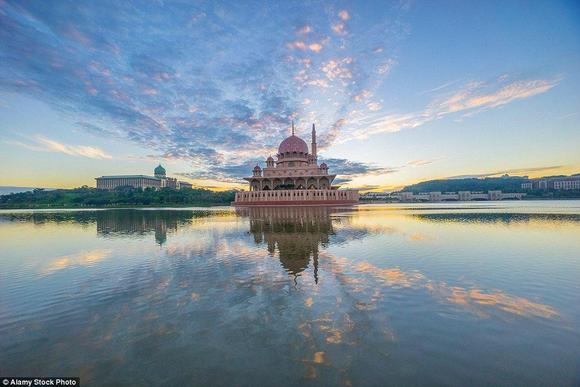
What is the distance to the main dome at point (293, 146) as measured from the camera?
86.9 metres

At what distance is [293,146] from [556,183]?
170m

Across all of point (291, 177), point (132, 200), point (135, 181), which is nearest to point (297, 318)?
point (291, 177)

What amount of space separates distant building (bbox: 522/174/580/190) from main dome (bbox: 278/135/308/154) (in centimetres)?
15807

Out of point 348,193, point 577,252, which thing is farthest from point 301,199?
point 577,252

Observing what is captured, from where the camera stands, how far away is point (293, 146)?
8719 cm

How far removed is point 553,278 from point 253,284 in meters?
10.0

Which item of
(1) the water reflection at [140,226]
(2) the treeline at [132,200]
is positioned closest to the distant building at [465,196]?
(2) the treeline at [132,200]

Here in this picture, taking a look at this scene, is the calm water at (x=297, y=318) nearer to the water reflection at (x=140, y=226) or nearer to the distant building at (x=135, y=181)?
the water reflection at (x=140, y=226)

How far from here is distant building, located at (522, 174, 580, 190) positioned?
511ft

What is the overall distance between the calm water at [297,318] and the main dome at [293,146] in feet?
246

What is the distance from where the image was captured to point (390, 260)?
12.6 m

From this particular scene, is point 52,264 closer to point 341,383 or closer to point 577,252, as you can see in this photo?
point 341,383

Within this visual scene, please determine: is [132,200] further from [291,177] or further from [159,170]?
[159,170]

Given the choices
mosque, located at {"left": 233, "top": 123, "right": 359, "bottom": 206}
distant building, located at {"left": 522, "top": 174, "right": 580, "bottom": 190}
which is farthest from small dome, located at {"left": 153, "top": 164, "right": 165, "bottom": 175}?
distant building, located at {"left": 522, "top": 174, "right": 580, "bottom": 190}
